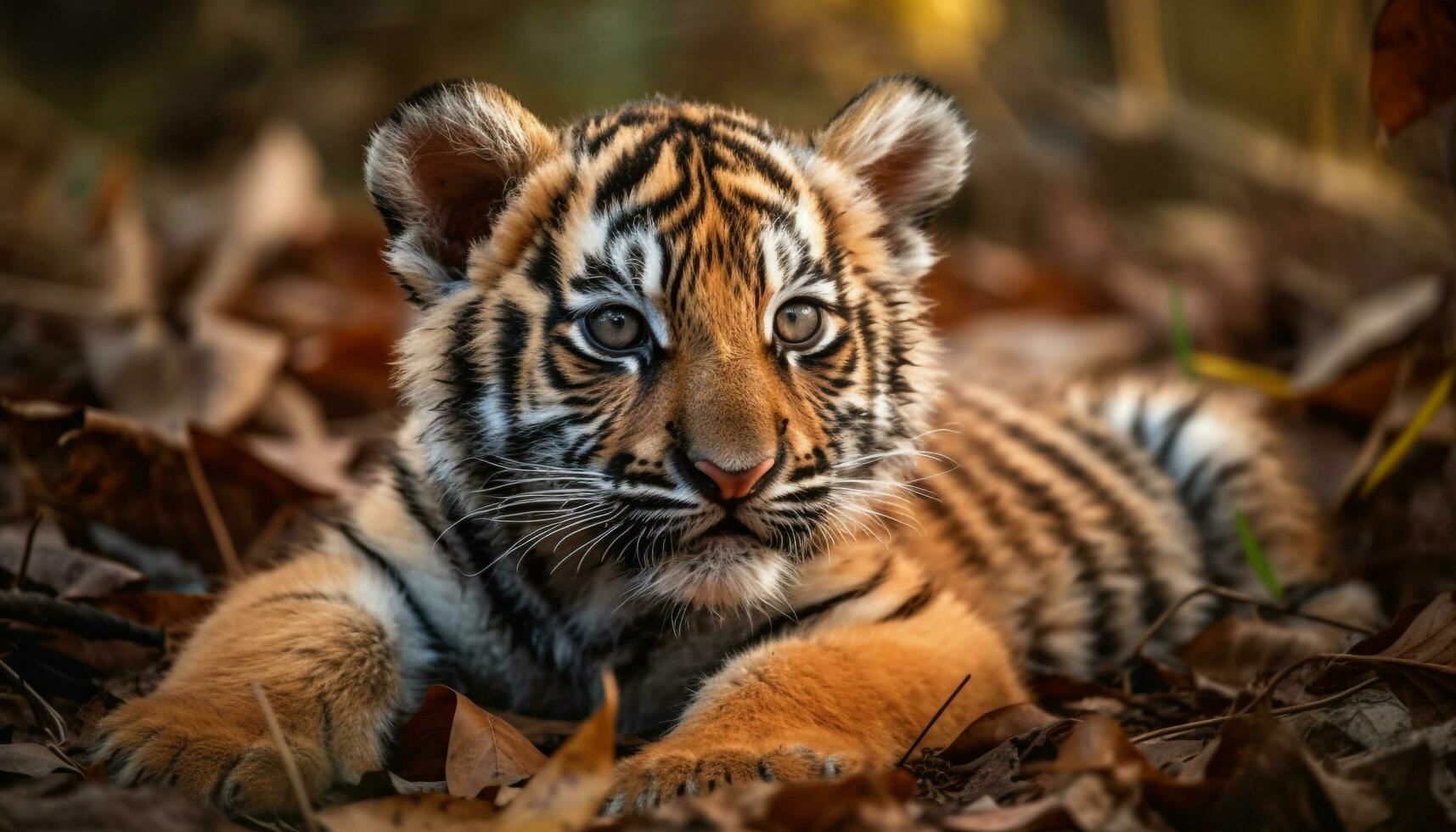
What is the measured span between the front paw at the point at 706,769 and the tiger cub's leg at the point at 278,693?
0.48 m

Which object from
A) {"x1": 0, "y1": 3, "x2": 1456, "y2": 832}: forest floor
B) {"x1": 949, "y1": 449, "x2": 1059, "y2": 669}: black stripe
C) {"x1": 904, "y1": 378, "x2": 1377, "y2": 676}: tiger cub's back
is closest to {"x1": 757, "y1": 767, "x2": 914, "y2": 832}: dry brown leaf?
{"x1": 0, "y1": 3, "x2": 1456, "y2": 832}: forest floor

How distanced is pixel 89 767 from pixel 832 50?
19.6ft

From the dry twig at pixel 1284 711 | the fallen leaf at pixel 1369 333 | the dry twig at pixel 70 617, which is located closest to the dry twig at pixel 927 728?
the dry twig at pixel 1284 711

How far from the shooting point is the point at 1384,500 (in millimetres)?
3146

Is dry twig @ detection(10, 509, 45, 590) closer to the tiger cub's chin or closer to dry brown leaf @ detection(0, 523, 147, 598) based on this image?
dry brown leaf @ detection(0, 523, 147, 598)

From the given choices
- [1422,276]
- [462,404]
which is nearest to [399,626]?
[462,404]

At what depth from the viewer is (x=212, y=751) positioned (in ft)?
5.85

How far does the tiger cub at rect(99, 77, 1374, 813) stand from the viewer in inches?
76.8

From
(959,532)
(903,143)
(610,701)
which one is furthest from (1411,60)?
(610,701)

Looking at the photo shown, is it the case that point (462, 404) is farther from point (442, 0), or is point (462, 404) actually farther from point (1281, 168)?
point (1281, 168)

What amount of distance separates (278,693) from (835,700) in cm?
93

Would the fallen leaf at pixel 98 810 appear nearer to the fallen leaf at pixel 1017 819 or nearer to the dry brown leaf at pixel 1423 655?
the fallen leaf at pixel 1017 819

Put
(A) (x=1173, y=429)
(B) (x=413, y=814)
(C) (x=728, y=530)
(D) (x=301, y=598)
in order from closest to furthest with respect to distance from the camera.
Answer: (B) (x=413, y=814) < (C) (x=728, y=530) < (D) (x=301, y=598) < (A) (x=1173, y=429)

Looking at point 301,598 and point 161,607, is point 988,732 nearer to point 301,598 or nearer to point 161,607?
point 301,598
